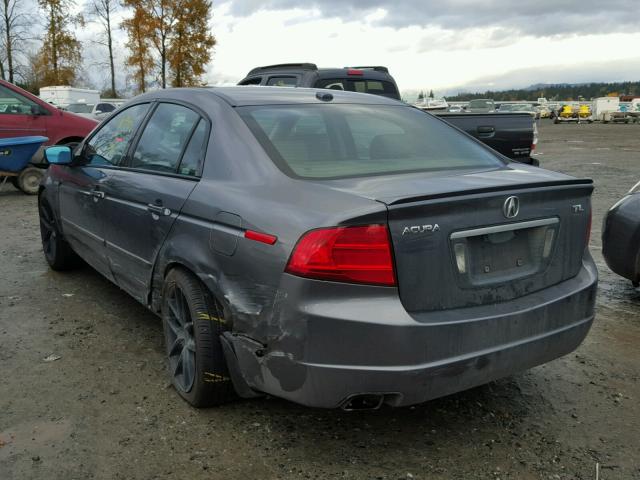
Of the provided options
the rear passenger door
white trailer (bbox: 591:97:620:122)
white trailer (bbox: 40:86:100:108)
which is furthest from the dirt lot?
white trailer (bbox: 591:97:620:122)

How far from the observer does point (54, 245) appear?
5824 mm

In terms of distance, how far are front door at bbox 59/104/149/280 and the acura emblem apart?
250 centimetres

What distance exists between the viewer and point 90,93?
38.4 meters

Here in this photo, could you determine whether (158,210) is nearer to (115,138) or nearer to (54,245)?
(115,138)

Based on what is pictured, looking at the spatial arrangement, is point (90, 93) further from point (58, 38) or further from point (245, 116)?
point (245, 116)

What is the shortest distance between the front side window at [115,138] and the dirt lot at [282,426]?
1.20m

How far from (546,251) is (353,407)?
115 centimetres

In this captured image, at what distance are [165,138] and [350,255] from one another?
5.94 feet

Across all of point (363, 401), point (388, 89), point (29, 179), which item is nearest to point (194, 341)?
point (363, 401)

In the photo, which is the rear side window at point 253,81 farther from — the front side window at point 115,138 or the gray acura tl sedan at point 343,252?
the gray acura tl sedan at point 343,252

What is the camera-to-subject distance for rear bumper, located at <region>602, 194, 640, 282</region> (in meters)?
4.91

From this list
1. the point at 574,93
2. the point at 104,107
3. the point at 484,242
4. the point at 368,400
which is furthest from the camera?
the point at 574,93

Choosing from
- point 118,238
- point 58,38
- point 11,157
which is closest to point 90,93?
point 58,38

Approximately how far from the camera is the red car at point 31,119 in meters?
11.5
